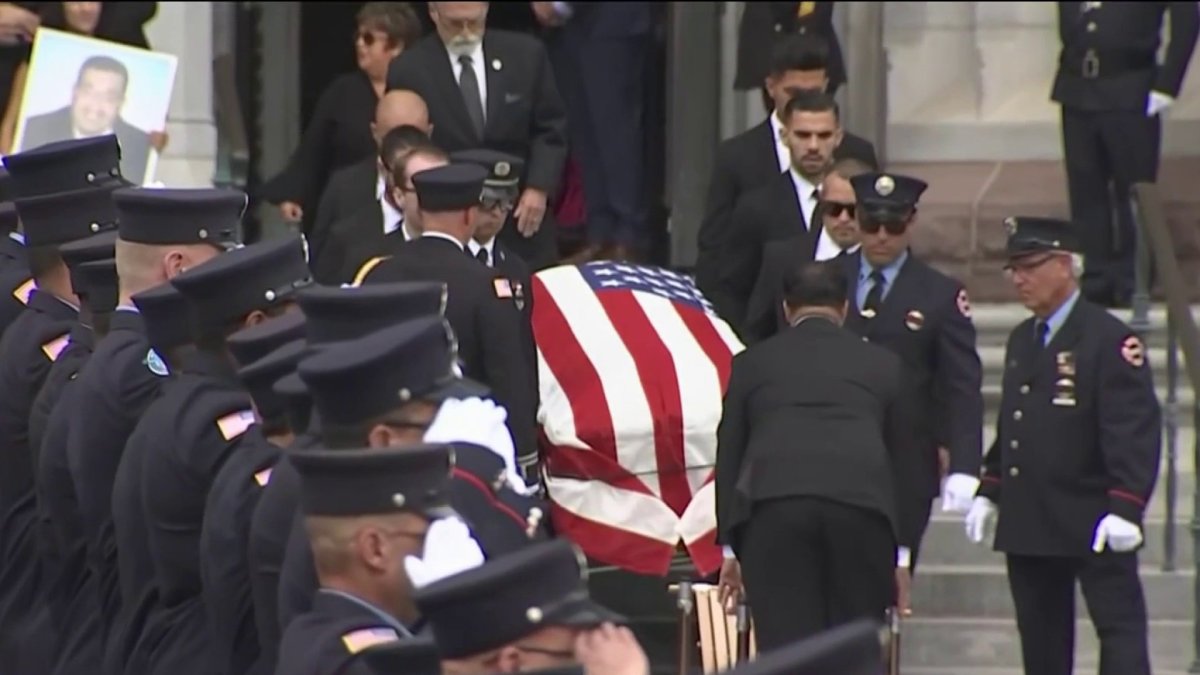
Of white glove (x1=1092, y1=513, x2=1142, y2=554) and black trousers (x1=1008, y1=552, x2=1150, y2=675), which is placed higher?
white glove (x1=1092, y1=513, x2=1142, y2=554)

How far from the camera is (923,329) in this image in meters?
9.34

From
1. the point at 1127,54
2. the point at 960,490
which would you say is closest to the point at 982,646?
the point at 960,490

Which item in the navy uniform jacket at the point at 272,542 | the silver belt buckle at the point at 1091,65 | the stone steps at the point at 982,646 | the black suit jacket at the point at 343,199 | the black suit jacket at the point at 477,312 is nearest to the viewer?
the navy uniform jacket at the point at 272,542

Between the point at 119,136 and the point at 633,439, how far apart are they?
2.36m

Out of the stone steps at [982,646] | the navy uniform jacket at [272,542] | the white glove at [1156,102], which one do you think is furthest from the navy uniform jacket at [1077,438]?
the navy uniform jacket at [272,542]

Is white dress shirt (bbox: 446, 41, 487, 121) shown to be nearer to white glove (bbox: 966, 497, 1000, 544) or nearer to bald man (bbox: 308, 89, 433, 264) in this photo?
bald man (bbox: 308, 89, 433, 264)

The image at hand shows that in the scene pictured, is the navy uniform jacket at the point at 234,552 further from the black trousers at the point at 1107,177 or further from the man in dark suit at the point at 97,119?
the black trousers at the point at 1107,177

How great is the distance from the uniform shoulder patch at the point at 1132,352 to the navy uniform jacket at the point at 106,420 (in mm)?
3429

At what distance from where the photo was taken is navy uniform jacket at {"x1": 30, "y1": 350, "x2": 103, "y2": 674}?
6867 millimetres

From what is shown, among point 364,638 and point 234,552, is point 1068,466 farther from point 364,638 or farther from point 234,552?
point 364,638

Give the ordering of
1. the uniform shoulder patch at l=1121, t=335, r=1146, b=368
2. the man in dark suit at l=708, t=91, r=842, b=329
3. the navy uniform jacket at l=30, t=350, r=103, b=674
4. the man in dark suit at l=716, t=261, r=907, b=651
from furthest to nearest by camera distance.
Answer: the man in dark suit at l=708, t=91, r=842, b=329
the uniform shoulder patch at l=1121, t=335, r=1146, b=368
the man in dark suit at l=716, t=261, r=907, b=651
the navy uniform jacket at l=30, t=350, r=103, b=674

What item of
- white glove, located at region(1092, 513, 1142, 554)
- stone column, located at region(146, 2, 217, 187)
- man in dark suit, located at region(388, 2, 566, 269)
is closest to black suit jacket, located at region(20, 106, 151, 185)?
man in dark suit, located at region(388, 2, 566, 269)

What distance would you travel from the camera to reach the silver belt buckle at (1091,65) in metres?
11.5

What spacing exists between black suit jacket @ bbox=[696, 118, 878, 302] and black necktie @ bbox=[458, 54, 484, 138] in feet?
2.71
